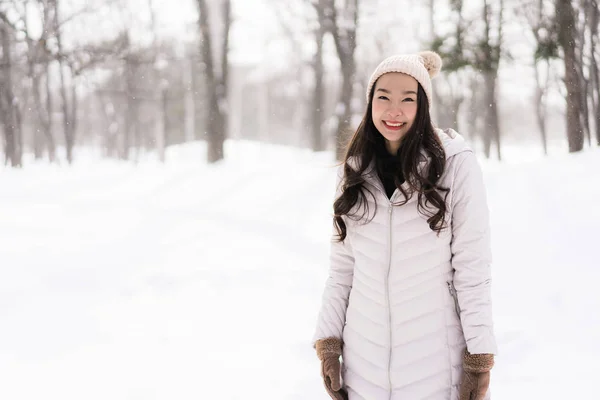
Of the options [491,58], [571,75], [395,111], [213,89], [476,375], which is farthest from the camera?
[491,58]

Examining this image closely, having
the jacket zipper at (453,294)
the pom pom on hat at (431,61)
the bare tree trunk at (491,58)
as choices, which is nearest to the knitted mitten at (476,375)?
the jacket zipper at (453,294)

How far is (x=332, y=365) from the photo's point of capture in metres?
1.85

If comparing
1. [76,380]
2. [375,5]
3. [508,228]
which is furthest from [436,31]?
[76,380]

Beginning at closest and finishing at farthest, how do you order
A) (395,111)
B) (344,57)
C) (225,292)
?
1. (395,111)
2. (225,292)
3. (344,57)

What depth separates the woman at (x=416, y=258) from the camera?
64.4 inches

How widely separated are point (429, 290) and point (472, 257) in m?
0.17

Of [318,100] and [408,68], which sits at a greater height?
[318,100]

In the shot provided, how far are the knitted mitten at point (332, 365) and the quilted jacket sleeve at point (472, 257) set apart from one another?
1.54 ft

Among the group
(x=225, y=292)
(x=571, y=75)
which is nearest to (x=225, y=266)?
(x=225, y=292)

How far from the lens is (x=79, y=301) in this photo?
5.39 metres

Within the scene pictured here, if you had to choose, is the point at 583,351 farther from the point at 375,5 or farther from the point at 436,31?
the point at 375,5

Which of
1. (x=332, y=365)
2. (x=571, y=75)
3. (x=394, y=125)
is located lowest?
(x=332, y=365)

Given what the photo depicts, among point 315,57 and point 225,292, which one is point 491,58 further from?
point 225,292

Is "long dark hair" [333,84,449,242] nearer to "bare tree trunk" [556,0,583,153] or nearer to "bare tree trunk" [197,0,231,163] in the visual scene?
"bare tree trunk" [556,0,583,153]
